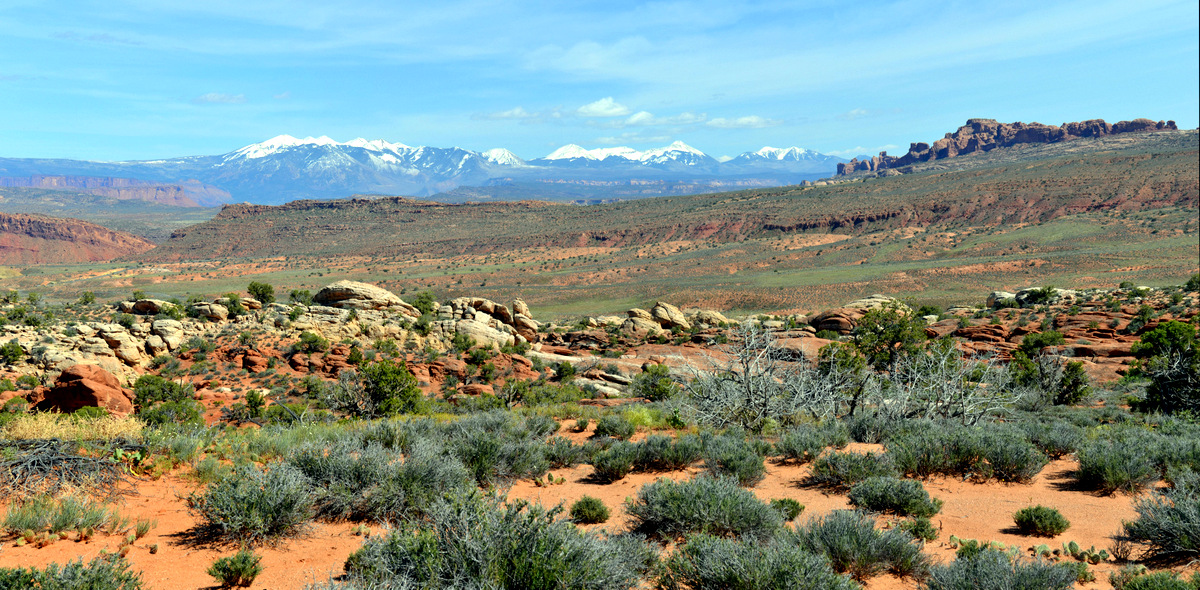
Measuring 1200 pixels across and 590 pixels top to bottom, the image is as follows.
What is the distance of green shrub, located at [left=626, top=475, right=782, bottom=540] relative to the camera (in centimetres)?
568

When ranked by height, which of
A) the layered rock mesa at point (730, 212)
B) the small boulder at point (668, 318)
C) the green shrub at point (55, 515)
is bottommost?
the small boulder at point (668, 318)

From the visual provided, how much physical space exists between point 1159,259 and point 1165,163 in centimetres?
4541

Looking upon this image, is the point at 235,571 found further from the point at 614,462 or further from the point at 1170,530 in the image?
the point at 1170,530

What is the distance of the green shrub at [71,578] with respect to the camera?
12.8ft

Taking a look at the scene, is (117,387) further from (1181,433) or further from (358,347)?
(1181,433)

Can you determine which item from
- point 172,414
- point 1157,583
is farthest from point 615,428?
point 172,414

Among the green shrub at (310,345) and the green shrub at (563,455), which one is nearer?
the green shrub at (563,455)

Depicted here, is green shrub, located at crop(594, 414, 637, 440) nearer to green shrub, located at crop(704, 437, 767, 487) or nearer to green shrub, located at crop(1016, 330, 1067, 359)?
green shrub, located at crop(704, 437, 767, 487)

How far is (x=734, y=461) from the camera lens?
25.5 feet

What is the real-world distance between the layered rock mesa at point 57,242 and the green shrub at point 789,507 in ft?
505

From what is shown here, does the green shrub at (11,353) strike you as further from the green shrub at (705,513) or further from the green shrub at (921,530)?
the green shrub at (921,530)

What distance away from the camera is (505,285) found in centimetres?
6556

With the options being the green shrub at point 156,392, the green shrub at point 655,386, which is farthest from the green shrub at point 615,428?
the green shrub at point 156,392

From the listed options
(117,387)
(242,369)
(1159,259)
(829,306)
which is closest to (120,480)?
(117,387)
